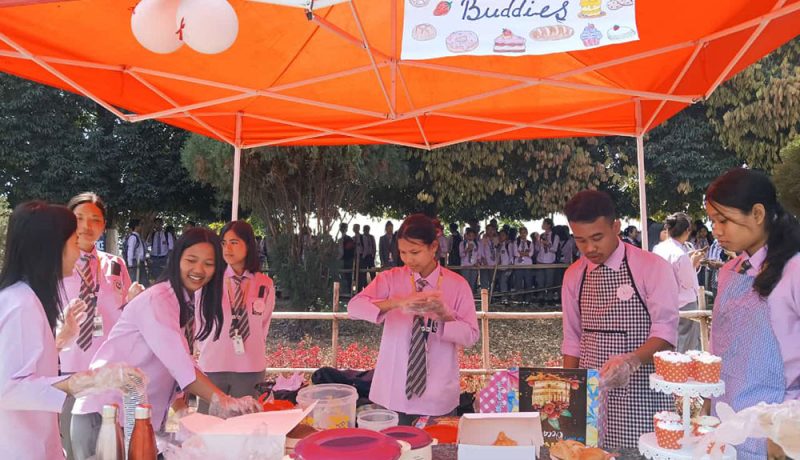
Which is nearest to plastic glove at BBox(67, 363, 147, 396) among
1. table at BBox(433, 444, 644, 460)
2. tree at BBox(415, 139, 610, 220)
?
table at BBox(433, 444, 644, 460)

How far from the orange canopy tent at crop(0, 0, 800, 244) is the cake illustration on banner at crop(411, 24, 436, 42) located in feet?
1.03

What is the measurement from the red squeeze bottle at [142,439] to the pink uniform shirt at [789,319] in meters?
1.92

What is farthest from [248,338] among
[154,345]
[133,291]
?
[154,345]

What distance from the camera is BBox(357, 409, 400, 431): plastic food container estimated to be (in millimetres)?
1905

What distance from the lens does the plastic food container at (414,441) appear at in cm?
159

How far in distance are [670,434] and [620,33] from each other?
1347mm

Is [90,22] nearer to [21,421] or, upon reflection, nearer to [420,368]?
[21,421]

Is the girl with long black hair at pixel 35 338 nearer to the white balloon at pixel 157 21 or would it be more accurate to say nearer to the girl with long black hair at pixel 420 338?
the white balloon at pixel 157 21

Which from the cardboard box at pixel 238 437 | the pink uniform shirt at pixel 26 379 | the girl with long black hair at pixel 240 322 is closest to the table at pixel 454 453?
the cardboard box at pixel 238 437

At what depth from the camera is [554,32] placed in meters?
2.21

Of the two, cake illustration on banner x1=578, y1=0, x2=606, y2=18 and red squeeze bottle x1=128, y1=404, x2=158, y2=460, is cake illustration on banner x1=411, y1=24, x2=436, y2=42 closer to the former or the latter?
cake illustration on banner x1=578, y1=0, x2=606, y2=18

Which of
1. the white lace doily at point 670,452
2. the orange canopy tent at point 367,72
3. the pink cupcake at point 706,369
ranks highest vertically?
the orange canopy tent at point 367,72

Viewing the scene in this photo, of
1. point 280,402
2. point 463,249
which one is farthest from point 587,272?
point 463,249

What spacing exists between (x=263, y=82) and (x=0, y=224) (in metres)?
7.00
